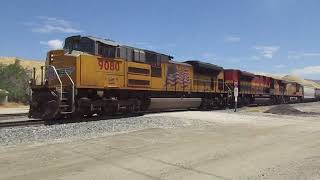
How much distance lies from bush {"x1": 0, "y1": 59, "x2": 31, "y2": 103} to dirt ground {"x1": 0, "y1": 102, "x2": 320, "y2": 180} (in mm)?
32076

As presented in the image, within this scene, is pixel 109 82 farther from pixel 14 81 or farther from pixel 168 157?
pixel 14 81

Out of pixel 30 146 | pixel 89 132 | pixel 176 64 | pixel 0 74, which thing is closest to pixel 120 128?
pixel 89 132

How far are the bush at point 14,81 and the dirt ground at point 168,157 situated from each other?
32.1 m

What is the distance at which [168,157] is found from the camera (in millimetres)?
9828

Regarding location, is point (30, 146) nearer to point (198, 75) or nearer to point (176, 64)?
point (176, 64)

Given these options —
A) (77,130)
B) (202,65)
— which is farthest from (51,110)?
(202,65)

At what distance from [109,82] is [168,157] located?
33.6 feet

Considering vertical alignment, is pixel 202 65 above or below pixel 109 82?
above

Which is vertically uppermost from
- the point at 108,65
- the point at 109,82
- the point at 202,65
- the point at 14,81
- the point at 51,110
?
the point at 202,65

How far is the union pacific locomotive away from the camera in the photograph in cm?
1770

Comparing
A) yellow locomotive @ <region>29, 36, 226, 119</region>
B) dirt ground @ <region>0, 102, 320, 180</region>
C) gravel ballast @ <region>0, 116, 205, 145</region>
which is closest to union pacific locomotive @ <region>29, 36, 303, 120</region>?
yellow locomotive @ <region>29, 36, 226, 119</region>

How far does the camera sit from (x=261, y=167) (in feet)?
29.6

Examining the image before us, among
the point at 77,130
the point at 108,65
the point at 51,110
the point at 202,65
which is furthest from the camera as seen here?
the point at 202,65

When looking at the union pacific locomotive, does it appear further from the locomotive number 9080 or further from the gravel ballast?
the gravel ballast
